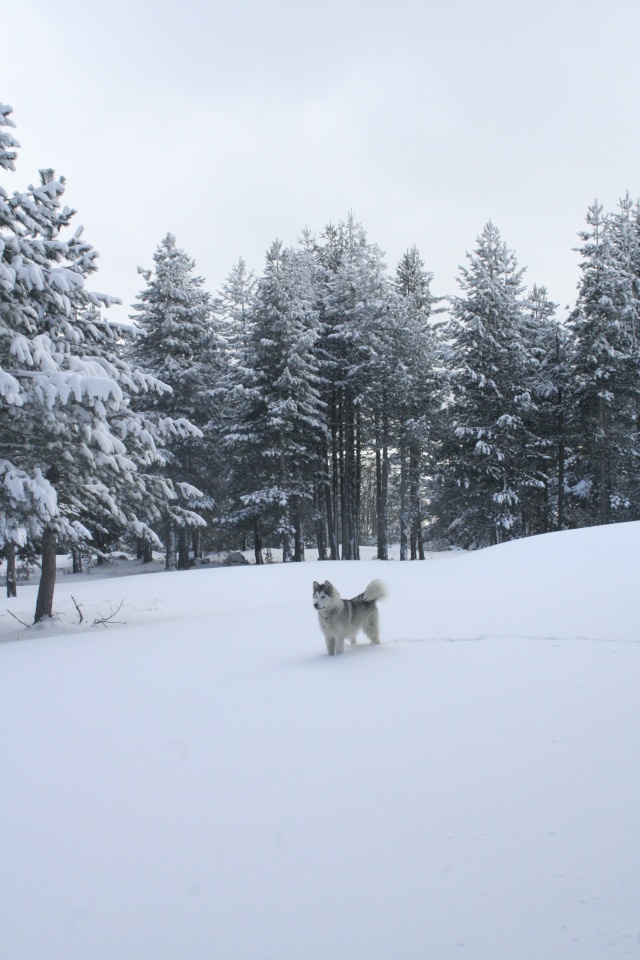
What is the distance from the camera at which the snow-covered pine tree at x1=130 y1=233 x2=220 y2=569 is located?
1037 inches

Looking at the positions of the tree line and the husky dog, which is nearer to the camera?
the husky dog

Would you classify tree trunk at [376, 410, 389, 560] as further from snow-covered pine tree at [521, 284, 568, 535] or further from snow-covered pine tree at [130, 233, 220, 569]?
snow-covered pine tree at [130, 233, 220, 569]

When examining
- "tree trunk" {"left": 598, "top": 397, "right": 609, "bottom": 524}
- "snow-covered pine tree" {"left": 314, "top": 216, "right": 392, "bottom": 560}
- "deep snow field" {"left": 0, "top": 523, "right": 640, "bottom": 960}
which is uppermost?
"snow-covered pine tree" {"left": 314, "top": 216, "right": 392, "bottom": 560}

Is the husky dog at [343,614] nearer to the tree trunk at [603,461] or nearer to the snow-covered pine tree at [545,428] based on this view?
the tree trunk at [603,461]

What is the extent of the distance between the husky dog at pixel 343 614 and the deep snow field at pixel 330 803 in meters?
0.23

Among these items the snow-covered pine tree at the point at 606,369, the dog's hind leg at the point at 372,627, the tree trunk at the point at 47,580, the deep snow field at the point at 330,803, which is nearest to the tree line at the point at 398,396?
the snow-covered pine tree at the point at 606,369

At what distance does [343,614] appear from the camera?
255 inches

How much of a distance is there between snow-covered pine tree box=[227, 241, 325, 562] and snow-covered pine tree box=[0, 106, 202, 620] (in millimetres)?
12141

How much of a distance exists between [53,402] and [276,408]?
15.4 meters

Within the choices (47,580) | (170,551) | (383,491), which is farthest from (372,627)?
(170,551)

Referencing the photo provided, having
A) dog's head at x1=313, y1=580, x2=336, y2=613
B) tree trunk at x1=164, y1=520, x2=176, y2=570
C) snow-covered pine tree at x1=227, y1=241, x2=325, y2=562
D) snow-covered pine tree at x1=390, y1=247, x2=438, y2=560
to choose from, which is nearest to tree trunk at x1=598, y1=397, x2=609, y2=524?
snow-covered pine tree at x1=390, y1=247, x2=438, y2=560

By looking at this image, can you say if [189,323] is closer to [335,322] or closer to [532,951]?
[335,322]

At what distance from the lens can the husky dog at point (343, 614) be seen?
6254 millimetres

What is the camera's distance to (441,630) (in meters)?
7.63
